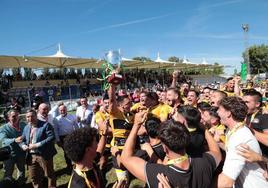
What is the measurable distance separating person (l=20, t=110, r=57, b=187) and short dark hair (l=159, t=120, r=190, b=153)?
372 centimetres

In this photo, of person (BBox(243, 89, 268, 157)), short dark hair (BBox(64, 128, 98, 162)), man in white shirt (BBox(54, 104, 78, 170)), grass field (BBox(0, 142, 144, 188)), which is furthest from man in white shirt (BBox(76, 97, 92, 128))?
short dark hair (BBox(64, 128, 98, 162))

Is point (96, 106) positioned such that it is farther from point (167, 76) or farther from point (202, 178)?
point (167, 76)

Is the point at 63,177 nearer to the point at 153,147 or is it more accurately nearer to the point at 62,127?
the point at 62,127

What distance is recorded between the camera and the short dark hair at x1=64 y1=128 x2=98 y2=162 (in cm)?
262

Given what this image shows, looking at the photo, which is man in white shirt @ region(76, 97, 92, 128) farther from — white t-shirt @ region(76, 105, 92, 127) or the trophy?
the trophy

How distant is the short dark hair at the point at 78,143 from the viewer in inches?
103

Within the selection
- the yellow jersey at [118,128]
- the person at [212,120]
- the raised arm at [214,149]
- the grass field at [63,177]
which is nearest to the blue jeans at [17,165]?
the grass field at [63,177]

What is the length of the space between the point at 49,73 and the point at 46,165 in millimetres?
22787

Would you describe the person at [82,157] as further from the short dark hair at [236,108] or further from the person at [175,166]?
the short dark hair at [236,108]

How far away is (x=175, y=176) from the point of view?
2.33 metres

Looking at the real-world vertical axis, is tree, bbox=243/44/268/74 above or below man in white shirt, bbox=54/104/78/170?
above

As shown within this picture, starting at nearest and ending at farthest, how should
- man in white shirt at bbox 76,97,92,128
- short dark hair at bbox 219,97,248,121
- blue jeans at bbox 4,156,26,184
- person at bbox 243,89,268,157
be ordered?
1. short dark hair at bbox 219,97,248,121
2. person at bbox 243,89,268,157
3. blue jeans at bbox 4,156,26,184
4. man in white shirt at bbox 76,97,92,128

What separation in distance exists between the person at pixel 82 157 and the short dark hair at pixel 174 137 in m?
0.73

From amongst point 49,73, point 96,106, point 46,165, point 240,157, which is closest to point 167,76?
point 49,73
